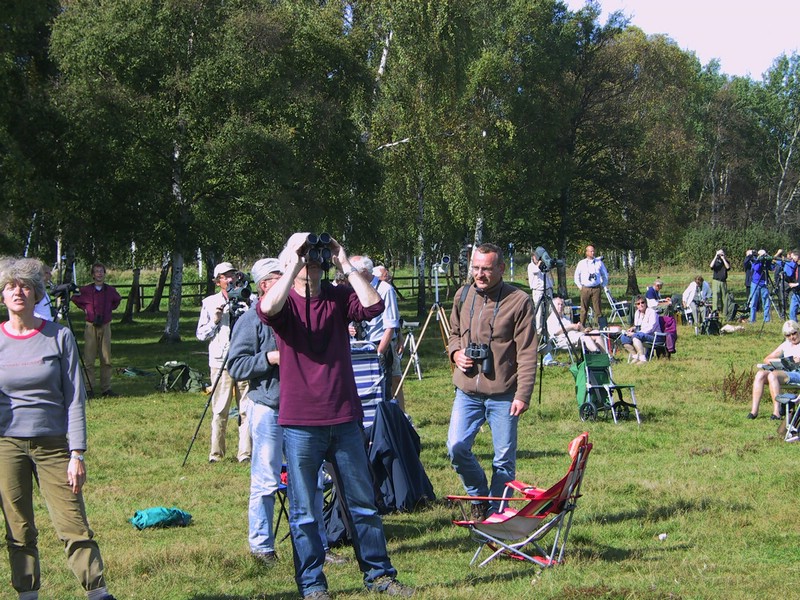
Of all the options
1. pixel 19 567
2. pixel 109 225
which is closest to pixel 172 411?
pixel 19 567

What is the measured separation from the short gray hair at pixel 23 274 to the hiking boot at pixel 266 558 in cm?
227

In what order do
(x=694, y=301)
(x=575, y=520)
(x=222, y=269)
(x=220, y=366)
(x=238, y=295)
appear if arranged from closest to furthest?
1. (x=575, y=520)
2. (x=238, y=295)
3. (x=222, y=269)
4. (x=220, y=366)
5. (x=694, y=301)

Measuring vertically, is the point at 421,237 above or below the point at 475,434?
above

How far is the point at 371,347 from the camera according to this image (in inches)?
310

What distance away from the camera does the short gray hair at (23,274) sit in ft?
16.4

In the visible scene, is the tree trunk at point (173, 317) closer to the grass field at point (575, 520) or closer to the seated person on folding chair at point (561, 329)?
the seated person on folding chair at point (561, 329)

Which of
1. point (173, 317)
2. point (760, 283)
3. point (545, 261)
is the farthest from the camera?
point (173, 317)

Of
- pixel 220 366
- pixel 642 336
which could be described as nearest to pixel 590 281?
pixel 642 336

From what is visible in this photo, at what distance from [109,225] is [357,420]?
20696mm

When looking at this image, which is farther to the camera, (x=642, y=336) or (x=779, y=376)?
(x=642, y=336)

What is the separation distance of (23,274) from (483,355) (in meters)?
2.85

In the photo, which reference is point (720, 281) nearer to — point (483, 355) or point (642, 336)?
point (642, 336)

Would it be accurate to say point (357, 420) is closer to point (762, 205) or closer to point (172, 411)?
point (172, 411)

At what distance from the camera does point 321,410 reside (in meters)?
5.25
